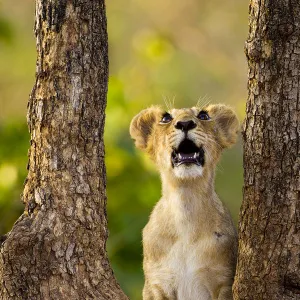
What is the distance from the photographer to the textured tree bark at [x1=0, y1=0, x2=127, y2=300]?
7.69 m

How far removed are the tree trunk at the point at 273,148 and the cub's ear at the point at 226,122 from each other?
181 centimetres

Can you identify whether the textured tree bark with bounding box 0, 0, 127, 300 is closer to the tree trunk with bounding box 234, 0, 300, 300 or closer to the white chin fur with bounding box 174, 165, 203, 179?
the white chin fur with bounding box 174, 165, 203, 179

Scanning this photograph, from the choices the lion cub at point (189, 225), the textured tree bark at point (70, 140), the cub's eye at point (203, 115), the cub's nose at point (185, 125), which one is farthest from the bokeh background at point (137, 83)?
the textured tree bark at point (70, 140)

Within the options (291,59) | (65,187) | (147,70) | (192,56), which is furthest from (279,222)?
(192,56)

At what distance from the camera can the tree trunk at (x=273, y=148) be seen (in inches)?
285

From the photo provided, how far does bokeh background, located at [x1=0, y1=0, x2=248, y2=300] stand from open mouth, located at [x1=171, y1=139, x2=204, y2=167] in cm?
269

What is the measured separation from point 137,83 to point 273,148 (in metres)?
11.1

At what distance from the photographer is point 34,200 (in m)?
7.74

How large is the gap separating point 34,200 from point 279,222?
75.8 inches

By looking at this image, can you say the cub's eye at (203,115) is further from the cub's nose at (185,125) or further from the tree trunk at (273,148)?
the tree trunk at (273,148)

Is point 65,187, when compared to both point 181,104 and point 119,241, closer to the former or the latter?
point 119,241

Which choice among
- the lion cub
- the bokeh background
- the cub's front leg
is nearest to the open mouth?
the lion cub

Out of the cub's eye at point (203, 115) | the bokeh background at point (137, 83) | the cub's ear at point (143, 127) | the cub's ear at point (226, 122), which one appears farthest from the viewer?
the bokeh background at point (137, 83)

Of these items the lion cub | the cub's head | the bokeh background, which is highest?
the bokeh background
